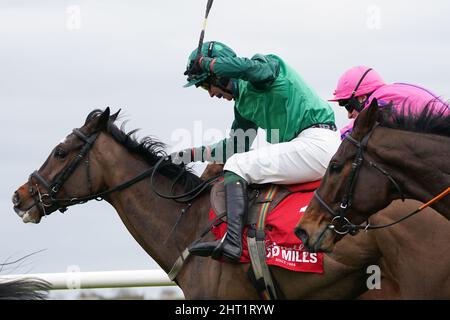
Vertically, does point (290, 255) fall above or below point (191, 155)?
below

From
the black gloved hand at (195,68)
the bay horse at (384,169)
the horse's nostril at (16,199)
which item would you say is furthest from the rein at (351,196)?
the horse's nostril at (16,199)

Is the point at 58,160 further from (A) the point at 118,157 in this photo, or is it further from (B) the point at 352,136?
(B) the point at 352,136

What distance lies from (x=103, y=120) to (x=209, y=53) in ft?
3.20

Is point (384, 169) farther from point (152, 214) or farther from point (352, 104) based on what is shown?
point (152, 214)

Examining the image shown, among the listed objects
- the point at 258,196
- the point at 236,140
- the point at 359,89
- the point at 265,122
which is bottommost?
the point at 258,196

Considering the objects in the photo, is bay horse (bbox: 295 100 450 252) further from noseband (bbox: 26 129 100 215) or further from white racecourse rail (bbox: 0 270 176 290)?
white racecourse rail (bbox: 0 270 176 290)

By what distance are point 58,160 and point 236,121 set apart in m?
1.43

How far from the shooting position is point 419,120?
5.07 m

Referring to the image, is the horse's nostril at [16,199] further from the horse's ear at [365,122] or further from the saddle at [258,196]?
the horse's ear at [365,122]

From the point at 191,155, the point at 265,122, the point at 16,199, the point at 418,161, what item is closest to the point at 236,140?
the point at 191,155

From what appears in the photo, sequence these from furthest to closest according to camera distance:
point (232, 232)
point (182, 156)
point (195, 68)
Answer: point (182, 156) → point (195, 68) → point (232, 232)

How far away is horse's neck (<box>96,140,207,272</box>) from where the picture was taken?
6.76 m

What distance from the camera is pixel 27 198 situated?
7004 mm
